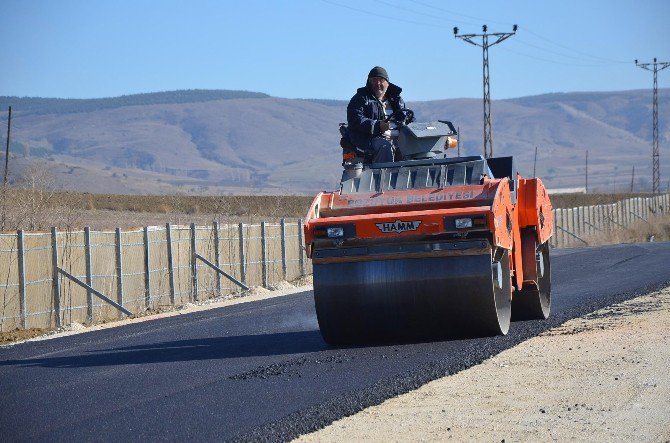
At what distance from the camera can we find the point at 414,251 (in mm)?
13070

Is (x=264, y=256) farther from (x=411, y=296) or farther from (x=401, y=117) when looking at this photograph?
(x=411, y=296)

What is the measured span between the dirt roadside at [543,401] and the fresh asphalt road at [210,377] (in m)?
0.33

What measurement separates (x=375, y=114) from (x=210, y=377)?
4640mm

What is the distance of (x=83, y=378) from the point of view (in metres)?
12.3

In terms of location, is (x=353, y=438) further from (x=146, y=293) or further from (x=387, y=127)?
(x=146, y=293)

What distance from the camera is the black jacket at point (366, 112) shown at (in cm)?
1471

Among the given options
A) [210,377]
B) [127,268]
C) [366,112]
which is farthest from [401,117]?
[127,268]

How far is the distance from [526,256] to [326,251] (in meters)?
3.13

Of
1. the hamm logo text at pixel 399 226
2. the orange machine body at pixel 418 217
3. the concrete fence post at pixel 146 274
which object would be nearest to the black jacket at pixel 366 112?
the orange machine body at pixel 418 217

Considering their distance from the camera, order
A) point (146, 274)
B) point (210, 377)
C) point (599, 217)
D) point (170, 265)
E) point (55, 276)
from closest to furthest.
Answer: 1. point (210, 377)
2. point (55, 276)
3. point (146, 274)
4. point (170, 265)
5. point (599, 217)

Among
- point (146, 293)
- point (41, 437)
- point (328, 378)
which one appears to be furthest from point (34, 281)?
point (41, 437)

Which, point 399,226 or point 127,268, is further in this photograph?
point 127,268

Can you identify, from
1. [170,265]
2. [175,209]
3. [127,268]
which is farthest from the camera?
[175,209]

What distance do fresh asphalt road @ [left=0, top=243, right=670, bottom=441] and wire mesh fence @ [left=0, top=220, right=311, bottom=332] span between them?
4.66m
